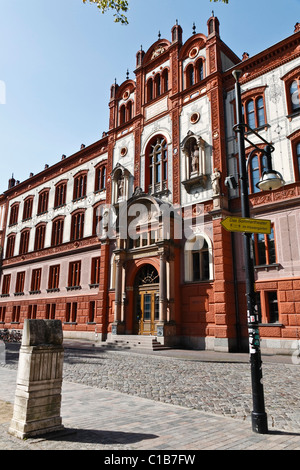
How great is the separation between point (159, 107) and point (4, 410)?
23.2 m

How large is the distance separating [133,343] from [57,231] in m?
16.6

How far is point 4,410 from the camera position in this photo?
6.44 m

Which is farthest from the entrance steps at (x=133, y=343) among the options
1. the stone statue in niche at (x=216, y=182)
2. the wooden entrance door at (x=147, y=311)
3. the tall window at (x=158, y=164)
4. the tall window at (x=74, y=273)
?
the tall window at (x=158, y=164)

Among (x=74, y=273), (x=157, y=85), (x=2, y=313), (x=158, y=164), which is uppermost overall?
(x=157, y=85)

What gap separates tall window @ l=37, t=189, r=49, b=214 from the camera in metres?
35.8

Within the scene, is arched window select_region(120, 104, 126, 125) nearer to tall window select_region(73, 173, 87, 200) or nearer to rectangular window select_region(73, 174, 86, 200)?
tall window select_region(73, 173, 87, 200)

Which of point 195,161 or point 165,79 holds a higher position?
point 165,79

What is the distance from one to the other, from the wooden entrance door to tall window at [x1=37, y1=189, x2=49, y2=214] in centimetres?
1761

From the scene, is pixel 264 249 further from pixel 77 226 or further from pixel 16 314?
pixel 16 314

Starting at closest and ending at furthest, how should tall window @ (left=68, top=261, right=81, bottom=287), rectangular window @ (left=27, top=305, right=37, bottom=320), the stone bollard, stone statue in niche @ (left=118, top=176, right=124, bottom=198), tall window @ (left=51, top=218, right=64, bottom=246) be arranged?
the stone bollard, stone statue in niche @ (left=118, top=176, right=124, bottom=198), tall window @ (left=68, top=261, right=81, bottom=287), tall window @ (left=51, top=218, right=64, bottom=246), rectangular window @ (left=27, top=305, right=37, bottom=320)

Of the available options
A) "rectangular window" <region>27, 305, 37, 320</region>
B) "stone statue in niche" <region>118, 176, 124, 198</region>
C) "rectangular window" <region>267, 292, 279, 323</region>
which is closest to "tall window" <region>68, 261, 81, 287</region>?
"rectangular window" <region>27, 305, 37, 320</region>

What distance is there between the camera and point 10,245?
39750 millimetres

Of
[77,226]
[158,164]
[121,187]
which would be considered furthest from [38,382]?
[77,226]
